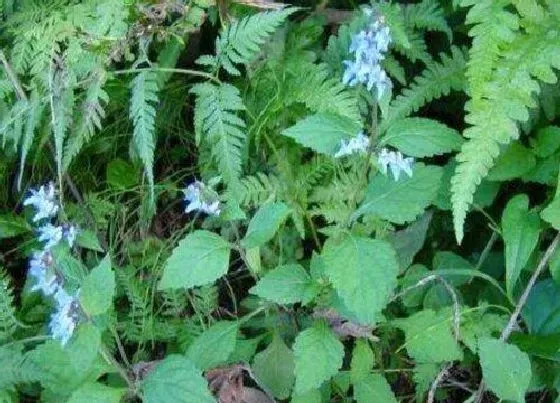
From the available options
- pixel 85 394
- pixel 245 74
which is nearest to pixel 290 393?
pixel 85 394

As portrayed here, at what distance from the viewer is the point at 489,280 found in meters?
2.38

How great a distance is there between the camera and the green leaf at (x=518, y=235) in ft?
7.50

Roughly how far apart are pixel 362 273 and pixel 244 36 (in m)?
0.78

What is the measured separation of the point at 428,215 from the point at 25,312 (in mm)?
1307

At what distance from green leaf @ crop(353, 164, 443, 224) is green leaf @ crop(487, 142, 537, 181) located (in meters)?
0.37

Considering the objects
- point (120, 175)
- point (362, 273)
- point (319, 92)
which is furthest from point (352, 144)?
point (120, 175)

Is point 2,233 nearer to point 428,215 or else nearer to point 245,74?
point 245,74

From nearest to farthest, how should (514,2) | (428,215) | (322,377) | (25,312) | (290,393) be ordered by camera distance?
(322,377)
(514,2)
(290,393)
(428,215)
(25,312)

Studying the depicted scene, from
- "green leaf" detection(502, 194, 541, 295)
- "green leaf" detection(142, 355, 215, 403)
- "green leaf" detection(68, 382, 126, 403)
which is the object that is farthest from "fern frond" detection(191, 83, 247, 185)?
"green leaf" detection(502, 194, 541, 295)

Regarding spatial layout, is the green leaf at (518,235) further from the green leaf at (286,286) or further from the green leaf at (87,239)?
the green leaf at (87,239)

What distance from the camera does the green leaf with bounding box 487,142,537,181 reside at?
2.37m

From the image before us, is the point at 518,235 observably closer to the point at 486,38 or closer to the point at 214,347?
the point at 486,38

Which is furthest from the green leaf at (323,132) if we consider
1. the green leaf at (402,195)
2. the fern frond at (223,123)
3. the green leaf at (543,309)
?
the green leaf at (543,309)

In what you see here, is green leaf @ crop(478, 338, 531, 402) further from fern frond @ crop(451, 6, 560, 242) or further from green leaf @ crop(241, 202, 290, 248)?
green leaf @ crop(241, 202, 290, 248)
